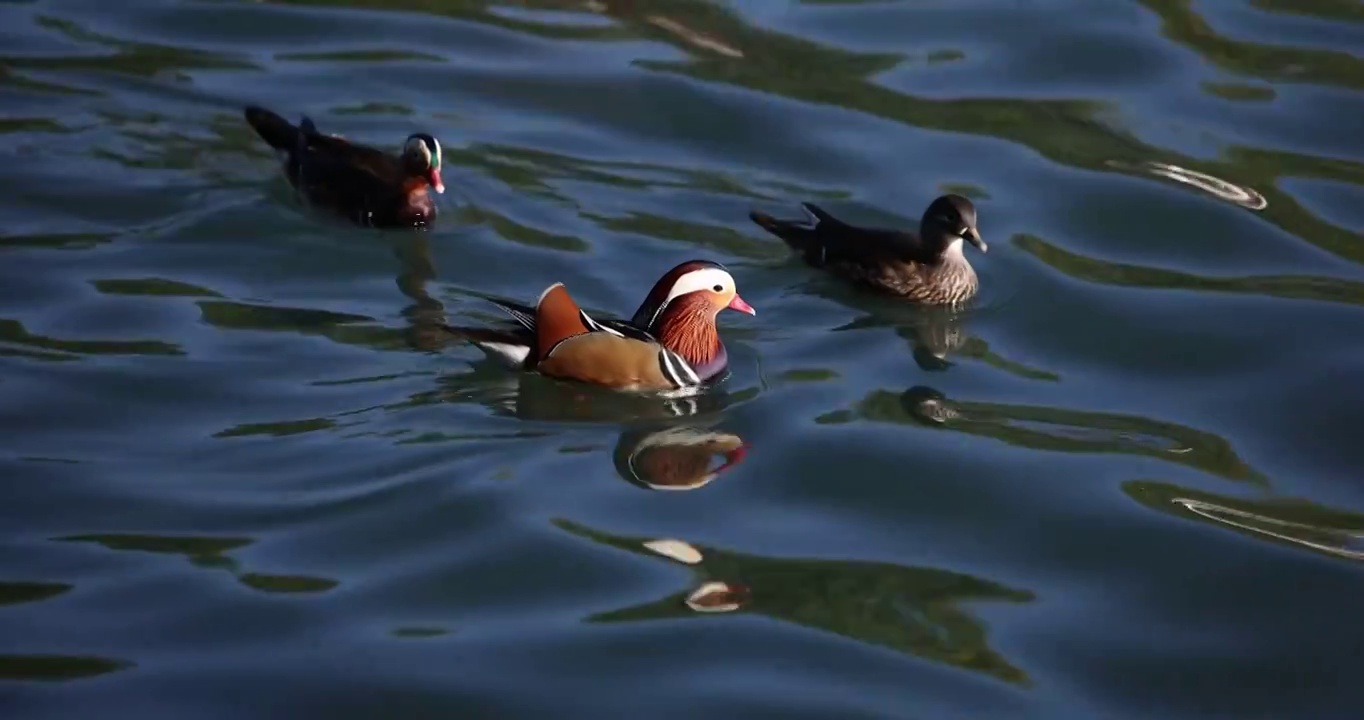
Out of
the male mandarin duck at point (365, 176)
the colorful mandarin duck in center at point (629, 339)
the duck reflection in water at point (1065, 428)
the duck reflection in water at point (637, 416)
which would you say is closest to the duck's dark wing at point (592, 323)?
the colorful mandarin duck in center at point (629, 339)

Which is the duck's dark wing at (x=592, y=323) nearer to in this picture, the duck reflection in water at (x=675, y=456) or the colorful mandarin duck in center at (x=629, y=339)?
the colorful mandarin duck in center at (x=629, y=339)

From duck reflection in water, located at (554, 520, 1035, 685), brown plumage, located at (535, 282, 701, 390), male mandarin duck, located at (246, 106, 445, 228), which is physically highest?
male mandarin duck, located at (246, 106, 445, 228)

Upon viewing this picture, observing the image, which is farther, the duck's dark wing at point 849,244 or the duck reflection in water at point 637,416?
the duck's dark wing at point 849,244

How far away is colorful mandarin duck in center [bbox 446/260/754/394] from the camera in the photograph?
9.68m

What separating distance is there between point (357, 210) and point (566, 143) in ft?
5.29

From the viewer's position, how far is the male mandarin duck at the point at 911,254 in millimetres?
11039

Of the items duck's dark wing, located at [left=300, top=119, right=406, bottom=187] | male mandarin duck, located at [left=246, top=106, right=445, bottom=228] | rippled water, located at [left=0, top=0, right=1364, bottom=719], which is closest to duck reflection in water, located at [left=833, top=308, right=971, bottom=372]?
rippled water, located at [left=0, top=0, right=1364, bottom=719]

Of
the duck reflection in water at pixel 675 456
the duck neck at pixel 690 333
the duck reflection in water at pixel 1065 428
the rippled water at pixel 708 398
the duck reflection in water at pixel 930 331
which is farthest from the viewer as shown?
the duck reflection in water at pixel 930 331

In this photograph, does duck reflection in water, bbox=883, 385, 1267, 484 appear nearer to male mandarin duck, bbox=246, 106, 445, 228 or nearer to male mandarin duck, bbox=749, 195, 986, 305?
male mandarin duck, bbox=749, 195, 986, 305

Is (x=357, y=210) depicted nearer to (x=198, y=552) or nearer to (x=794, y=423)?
(x=794, y=423)

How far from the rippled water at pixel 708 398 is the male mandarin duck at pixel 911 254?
0.57 feet

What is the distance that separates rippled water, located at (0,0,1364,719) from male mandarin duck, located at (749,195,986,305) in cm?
18

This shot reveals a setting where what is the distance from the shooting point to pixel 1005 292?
443 inches

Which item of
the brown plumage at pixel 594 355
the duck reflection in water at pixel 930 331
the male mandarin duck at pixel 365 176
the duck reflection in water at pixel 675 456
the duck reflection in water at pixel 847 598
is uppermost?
the male mandarin duck at pixel 365 176
